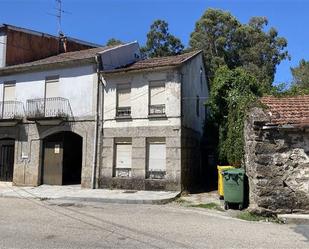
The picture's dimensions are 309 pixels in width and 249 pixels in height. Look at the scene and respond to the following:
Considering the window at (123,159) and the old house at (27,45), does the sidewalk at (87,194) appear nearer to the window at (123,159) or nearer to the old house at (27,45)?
the window at (123,159)

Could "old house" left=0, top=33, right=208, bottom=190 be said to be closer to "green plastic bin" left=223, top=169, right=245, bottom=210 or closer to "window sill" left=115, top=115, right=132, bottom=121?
"window sill" left=115, top=115, right=132, bottom=121

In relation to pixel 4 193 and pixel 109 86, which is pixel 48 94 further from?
pixel 4 193

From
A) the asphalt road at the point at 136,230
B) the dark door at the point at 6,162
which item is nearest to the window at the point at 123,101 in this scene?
the asphalt road at the point at 136,230

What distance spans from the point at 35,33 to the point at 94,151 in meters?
10.9

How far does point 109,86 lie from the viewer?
2075 cm

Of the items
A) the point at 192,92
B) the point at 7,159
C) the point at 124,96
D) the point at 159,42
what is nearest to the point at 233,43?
the point at 159,42

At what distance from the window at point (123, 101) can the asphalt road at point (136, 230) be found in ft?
24.9

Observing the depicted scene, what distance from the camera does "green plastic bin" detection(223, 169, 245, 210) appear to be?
43.6 ft

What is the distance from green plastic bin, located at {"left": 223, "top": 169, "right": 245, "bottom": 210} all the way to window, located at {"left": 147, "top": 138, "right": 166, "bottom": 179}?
227 inches

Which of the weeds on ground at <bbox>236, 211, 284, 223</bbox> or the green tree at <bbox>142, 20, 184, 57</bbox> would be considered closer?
the weeds on ground at <bbox>236, 211, 284, 223</bbox>

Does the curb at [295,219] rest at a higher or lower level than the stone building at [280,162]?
lower

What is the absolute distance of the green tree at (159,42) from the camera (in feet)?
140

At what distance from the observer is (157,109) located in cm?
1956

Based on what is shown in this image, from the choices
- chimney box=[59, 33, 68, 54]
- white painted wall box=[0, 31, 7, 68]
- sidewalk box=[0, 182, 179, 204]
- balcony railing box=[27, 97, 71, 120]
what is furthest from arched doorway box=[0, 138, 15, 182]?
chimney box=[59, 33, 68, 54]
